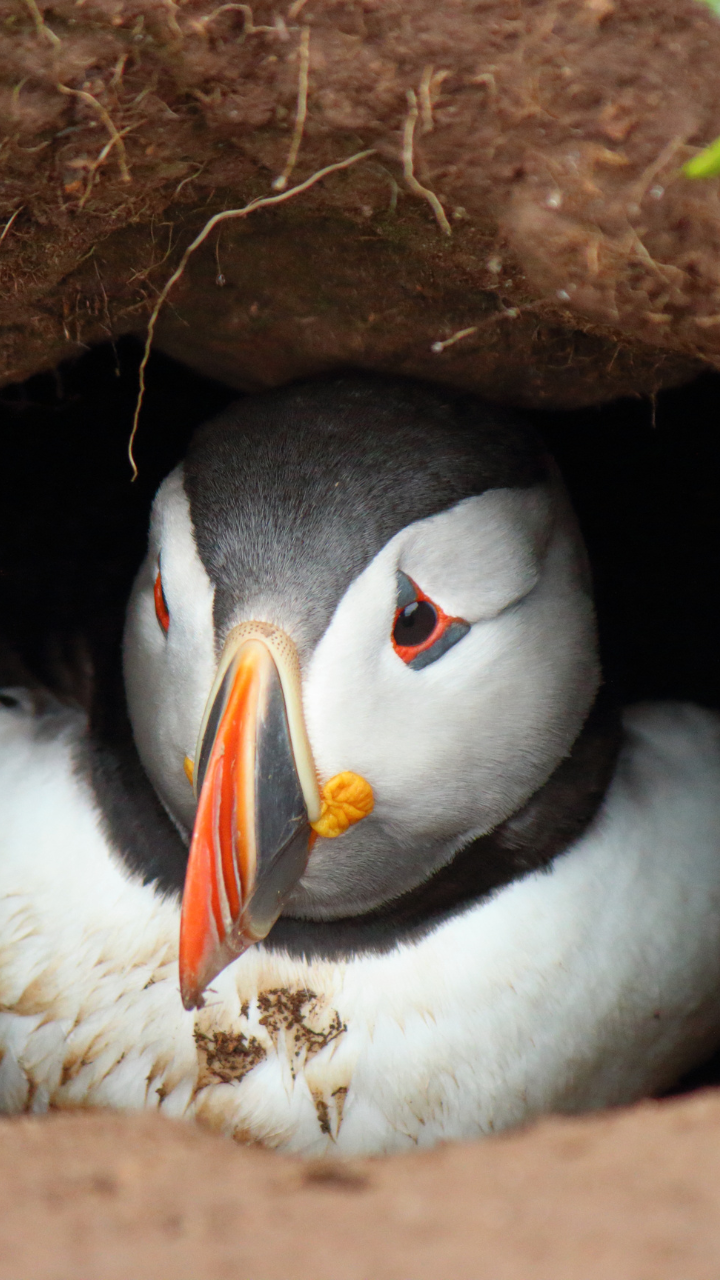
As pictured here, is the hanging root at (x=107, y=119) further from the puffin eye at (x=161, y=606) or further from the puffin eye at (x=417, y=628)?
the puffin eye at (x=417, y=628)

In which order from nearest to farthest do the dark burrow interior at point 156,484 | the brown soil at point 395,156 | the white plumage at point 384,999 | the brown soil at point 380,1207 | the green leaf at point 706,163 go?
the brown soil at point 380,1207 → the green leaf at point 706,163 → the brown soil at point 395,156 → the white plumage at point 384,999 → the dark burrow interior at point 156,484

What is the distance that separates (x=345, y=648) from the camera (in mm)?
1771

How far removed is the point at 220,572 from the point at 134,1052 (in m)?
0.99

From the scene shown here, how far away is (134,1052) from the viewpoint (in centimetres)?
219

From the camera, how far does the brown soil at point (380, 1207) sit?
103 centimetres

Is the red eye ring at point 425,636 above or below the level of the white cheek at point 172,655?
above

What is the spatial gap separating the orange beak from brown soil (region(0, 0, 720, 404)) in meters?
0.78

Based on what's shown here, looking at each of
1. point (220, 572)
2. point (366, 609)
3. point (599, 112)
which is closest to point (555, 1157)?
point (366, 609)

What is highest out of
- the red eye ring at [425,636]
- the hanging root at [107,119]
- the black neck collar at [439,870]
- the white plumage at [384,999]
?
the hanging root at [107,119]

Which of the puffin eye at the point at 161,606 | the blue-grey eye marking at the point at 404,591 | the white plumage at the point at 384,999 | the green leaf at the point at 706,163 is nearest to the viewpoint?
the green leaf at the point at 706,163

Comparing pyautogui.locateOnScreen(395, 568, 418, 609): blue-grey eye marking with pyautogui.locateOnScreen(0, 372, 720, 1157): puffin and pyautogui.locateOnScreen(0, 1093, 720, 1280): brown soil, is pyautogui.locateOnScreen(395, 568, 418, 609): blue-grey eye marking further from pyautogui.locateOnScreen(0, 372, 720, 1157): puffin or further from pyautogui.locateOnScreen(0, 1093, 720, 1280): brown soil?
pyautogui.locateOnScreen(0, 1093, 720, 1280): brown soil

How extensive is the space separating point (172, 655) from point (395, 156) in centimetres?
88

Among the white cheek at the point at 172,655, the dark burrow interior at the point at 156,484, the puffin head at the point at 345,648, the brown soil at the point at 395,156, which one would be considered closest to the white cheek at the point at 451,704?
the puffin head at the point at 345,648

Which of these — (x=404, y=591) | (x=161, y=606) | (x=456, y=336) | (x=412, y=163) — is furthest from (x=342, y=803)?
(x=412, y=163)
